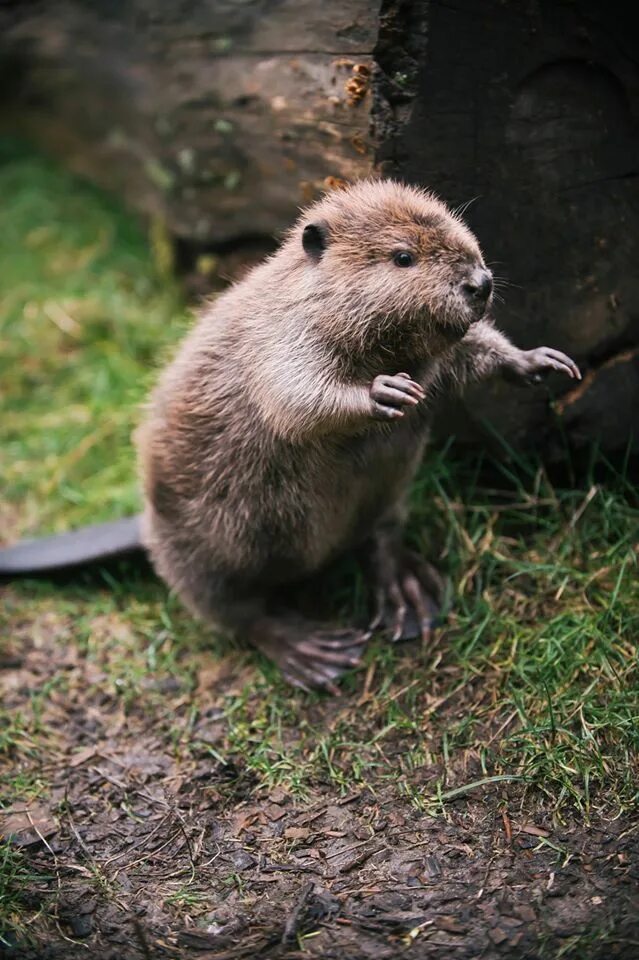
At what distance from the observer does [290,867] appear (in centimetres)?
280

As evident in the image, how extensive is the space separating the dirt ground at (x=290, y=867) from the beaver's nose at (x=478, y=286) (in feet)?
4.58

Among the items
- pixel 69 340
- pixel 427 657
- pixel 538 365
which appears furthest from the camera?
pixel 69 340

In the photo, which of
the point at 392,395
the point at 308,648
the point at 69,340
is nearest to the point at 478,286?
the point at 392,395

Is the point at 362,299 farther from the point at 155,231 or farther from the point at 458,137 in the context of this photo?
the point at 155,231

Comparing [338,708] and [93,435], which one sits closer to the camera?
[338,708]

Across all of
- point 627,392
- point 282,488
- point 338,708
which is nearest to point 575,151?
point 627,392

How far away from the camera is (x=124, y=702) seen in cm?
355

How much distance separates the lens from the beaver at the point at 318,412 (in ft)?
9.31

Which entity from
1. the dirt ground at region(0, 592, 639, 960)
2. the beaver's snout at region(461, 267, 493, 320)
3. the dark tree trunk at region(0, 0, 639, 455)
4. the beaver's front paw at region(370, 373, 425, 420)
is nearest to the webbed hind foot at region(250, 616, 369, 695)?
the dirt ground at region(0, 592, 639, 960)

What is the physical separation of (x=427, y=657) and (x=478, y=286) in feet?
4.30

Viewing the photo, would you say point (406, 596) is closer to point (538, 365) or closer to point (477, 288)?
point (538, 365)

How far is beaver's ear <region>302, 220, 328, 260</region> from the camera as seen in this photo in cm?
290

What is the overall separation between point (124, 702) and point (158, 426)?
0.99 metres

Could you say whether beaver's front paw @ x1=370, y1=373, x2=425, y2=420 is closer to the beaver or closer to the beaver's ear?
A: the beaver
